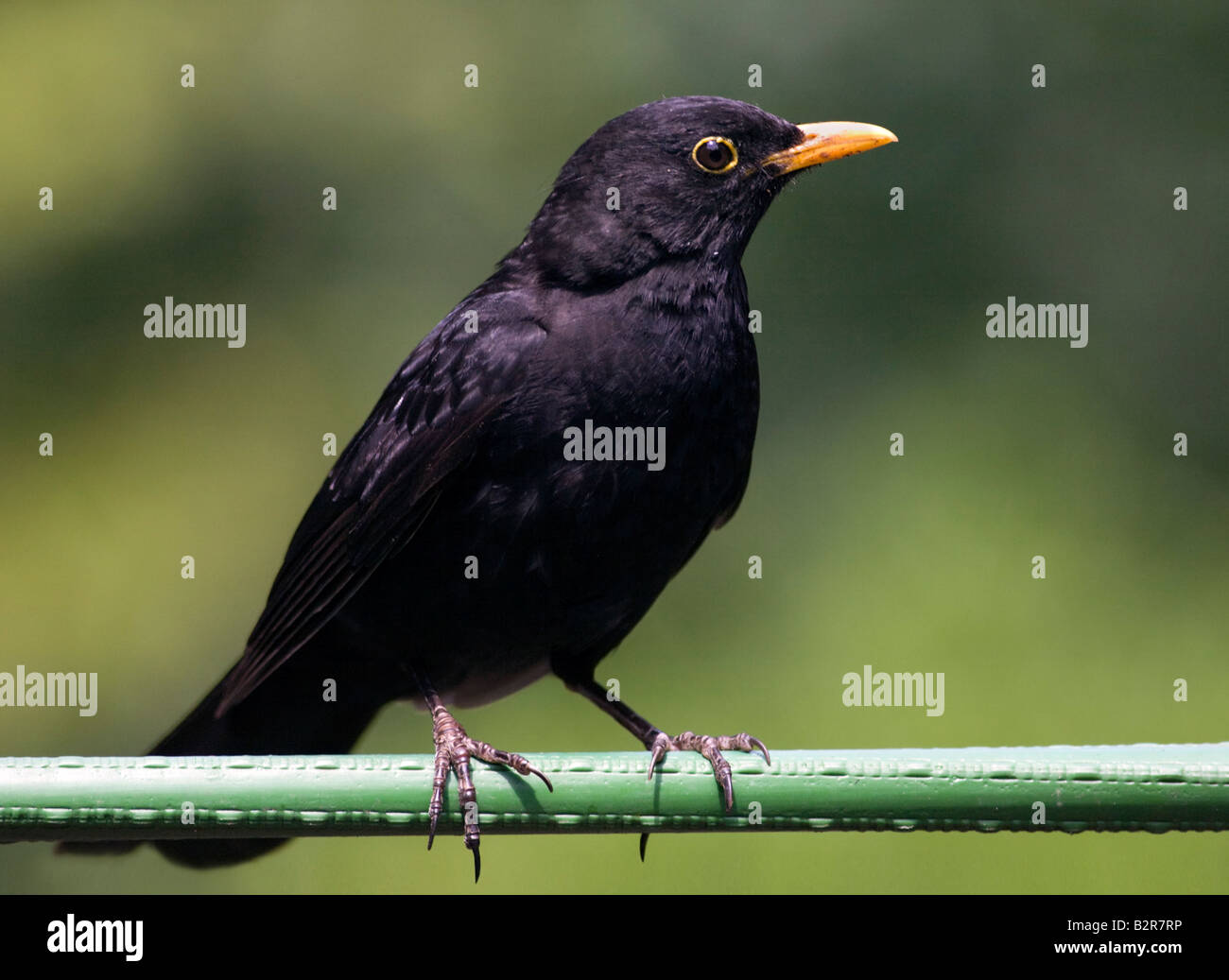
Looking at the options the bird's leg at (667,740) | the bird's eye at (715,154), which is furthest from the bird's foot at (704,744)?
the bird's eye at (715,154)

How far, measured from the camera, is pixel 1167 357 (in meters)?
6.41

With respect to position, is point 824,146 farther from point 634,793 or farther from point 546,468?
point 634,793

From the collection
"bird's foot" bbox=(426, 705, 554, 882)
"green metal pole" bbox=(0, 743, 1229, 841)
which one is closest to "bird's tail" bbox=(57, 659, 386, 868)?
"bird's foot" bbox=(426, 705, 554, 882)

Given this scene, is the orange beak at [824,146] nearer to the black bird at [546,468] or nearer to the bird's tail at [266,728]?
the black bird at [546,468]

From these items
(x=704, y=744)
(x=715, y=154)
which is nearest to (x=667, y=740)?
(x=704, y=744)

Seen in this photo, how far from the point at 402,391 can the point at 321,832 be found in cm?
139

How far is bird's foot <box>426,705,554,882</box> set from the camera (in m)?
2.62

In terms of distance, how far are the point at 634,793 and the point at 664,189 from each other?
63.4 inches

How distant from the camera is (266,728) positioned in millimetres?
3721

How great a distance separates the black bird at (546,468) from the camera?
3.22 meters

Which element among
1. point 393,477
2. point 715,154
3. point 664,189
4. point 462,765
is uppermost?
point 715,154

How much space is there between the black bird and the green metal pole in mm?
536

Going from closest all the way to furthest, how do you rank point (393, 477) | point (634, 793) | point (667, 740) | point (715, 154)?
point (634, 793), point (393, 477), point (667, 740), point (715, 154)

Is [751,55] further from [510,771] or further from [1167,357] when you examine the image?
[510,771]
